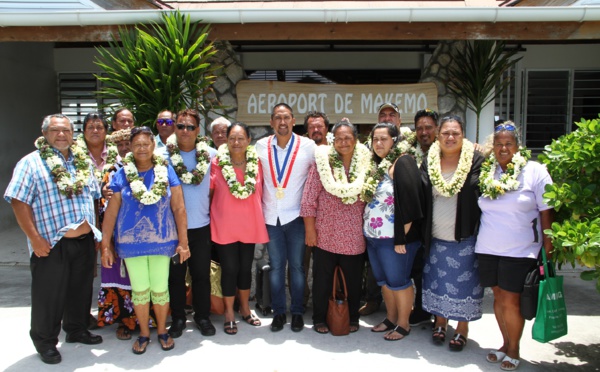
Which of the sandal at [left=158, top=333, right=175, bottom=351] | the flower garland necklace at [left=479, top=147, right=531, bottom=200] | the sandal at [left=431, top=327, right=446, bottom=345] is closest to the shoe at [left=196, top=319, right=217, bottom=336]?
the sandal at [left=158, top=333, right=175, bottom=351]

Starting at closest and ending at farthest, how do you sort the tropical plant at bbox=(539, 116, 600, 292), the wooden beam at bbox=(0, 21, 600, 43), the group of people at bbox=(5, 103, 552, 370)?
the tropical plant at bbox=(539, 116, 600, 292)
the group of people at bbox=(5, 103, 552, 370)
the wooden beam at bbox=(0, 21, 600, 43)

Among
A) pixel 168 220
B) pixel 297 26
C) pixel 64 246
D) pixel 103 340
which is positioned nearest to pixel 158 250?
pixel 168 220

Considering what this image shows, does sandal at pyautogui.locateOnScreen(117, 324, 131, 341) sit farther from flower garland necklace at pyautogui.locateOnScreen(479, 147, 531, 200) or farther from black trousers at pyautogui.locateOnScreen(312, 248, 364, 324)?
flower garland necklace at pyautogui.locateOnScreen(479, 147, 531, 200)

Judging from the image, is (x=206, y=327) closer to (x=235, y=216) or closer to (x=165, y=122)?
(x=235, y=216)

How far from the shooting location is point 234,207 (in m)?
3.88

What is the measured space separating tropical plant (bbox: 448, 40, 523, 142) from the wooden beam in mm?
436

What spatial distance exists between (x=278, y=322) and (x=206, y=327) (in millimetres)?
596

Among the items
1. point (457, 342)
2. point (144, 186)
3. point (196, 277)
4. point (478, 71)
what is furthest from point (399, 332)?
point (478, 71)

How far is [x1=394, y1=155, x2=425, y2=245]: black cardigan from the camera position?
11.9 feet

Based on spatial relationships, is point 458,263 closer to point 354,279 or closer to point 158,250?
point 354,279

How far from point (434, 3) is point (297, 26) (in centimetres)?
298

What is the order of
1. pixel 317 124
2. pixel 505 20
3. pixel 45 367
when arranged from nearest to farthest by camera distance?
1. pixel 45 367
2. pixel 317 124
3. pixel 505 20

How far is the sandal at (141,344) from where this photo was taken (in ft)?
11.8

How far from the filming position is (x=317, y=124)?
4.53 m
